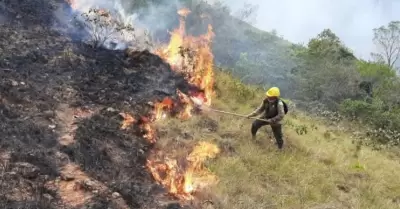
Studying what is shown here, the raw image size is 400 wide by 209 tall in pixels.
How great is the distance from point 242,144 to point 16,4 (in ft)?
20.7

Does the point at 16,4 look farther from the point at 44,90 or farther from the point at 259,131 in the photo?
the point at 259,131

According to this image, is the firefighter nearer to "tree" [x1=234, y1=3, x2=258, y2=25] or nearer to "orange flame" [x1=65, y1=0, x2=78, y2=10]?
"orange flame" [x1=65, y1=0, x2=78, y2=10]

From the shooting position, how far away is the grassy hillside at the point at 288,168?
724cm

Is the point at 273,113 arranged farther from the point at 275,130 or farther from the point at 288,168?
the point at 288,168

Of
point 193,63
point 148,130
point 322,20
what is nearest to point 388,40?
point 193,63

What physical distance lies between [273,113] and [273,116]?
6cm

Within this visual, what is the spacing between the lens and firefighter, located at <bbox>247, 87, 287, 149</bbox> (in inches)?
348

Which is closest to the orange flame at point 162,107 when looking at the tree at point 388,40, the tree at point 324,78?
the tree at point 324,78

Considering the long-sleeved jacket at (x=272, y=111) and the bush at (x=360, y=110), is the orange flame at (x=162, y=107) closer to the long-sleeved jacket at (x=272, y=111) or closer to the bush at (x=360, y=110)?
the long-sleeved jacket at (x=272, y=111)

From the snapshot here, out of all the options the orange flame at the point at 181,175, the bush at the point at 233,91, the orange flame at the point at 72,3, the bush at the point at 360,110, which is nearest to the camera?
the orange flame at the point at 181,175

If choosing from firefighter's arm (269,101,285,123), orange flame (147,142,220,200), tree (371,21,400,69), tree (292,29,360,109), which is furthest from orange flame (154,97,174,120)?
tree (371,21,400,69)

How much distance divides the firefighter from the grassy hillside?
9.4 inches

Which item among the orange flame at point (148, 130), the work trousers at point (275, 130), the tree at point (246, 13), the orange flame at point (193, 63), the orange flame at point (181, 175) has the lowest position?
the orange flame at point (181, 175)

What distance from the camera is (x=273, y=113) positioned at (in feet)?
29.6
